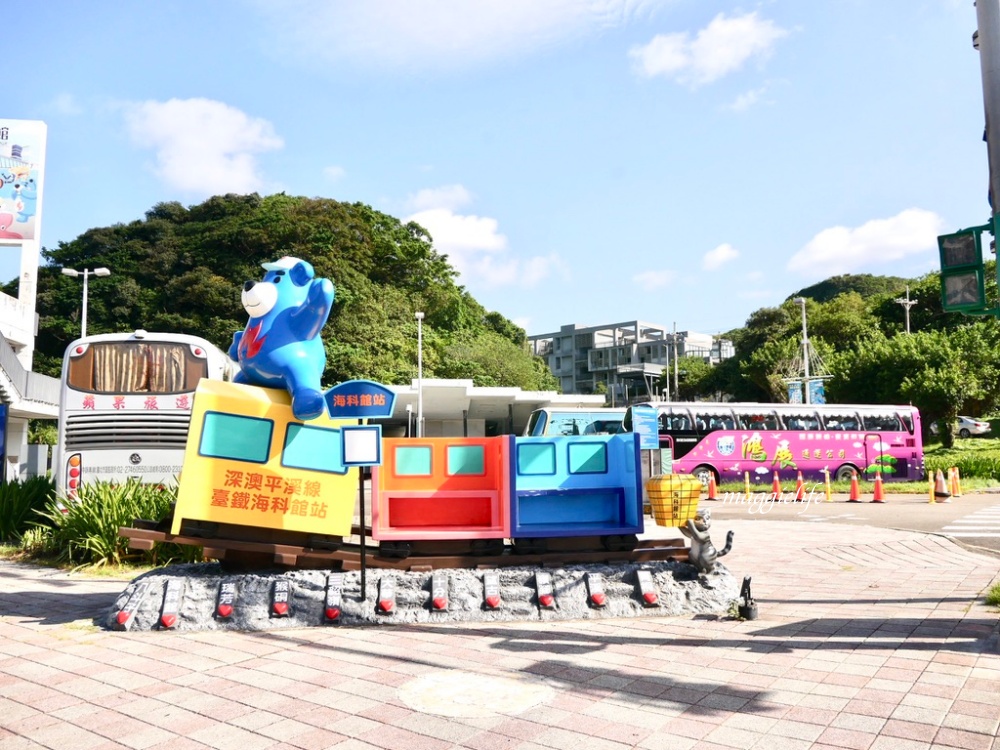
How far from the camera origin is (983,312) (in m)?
6.12

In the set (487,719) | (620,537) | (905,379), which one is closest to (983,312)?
(620,537)

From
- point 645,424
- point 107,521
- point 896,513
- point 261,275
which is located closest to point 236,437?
point 107,521

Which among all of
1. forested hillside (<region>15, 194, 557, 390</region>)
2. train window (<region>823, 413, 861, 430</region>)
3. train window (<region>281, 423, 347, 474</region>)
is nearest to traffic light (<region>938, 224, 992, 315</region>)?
train window (<region>281, 423, 347, 474</region>)

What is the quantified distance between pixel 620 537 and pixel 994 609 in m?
3.19

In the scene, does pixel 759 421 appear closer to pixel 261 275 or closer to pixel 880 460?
pixel 880 460

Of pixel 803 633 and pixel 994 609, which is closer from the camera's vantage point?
pixel 803 633

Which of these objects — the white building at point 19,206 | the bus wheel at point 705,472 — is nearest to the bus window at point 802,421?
the bus wheel at point 705,472

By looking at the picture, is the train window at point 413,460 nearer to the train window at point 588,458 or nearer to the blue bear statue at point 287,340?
the blue bear statue at point 287,340

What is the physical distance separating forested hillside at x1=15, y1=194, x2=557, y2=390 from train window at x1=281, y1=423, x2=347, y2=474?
101 feet

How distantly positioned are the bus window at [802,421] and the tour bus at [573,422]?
515 cm

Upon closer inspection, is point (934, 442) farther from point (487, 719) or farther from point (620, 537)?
point (487, 719)

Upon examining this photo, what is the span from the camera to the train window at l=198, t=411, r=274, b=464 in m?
6.14

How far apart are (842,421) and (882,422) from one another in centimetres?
129

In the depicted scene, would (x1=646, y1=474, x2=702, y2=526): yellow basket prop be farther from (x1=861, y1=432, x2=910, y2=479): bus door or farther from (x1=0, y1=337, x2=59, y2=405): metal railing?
(x1=861, y1=432, x2=910, y2=479): bus door
